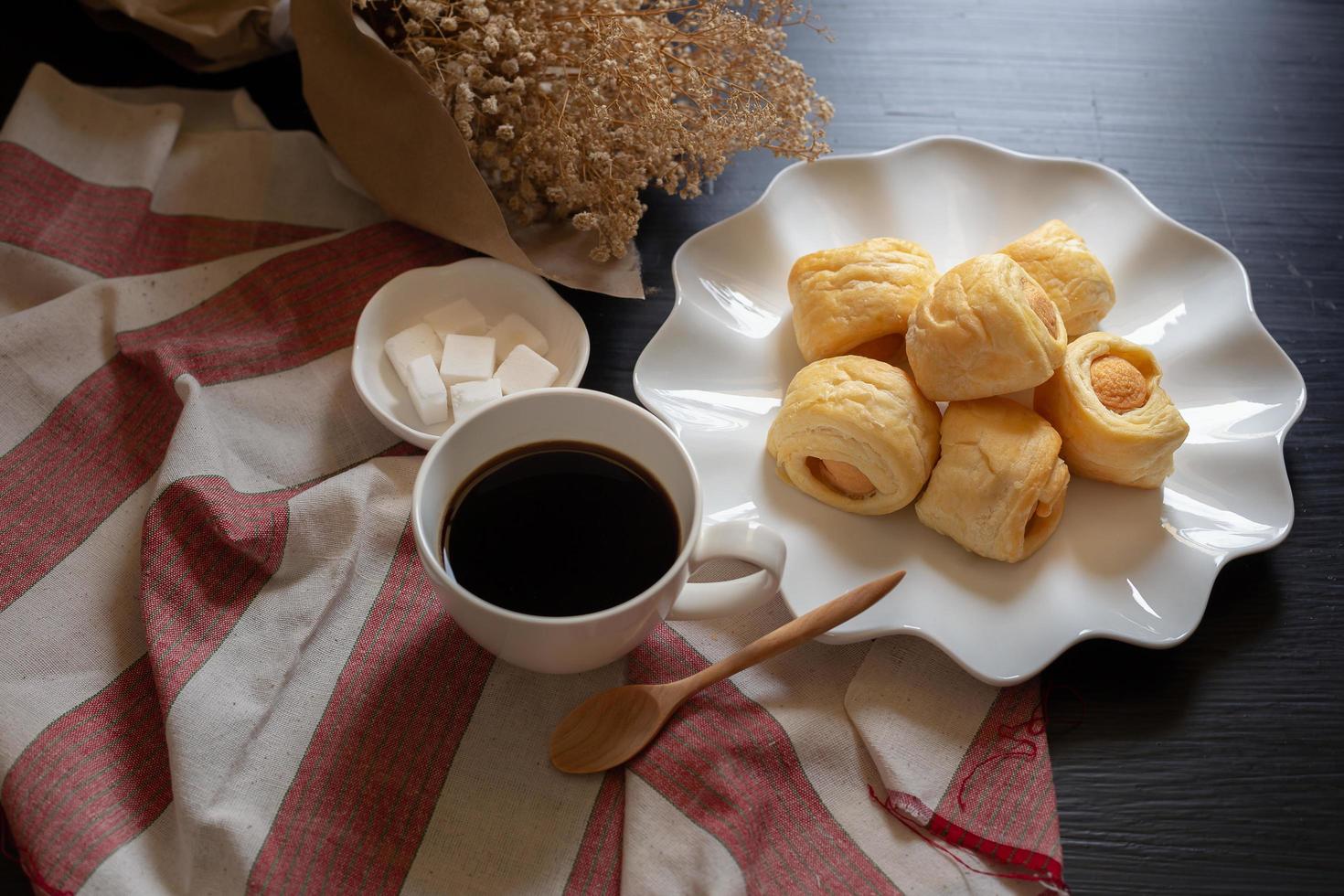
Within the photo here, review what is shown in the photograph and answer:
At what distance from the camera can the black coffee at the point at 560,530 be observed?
930 millimetres

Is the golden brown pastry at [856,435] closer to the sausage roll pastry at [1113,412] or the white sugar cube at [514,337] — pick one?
the sausage roll pastry at [1113,412]

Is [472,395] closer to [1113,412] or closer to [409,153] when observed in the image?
[409,153]

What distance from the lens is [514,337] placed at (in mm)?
1271

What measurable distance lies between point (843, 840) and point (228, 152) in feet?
3.88

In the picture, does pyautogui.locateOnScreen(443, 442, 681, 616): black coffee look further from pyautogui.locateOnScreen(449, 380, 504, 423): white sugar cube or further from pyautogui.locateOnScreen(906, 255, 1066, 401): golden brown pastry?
pyautogui.locateOnScreen(906, 255, 1066, 401): golden brown pastry

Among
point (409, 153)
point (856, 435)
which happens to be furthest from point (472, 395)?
point (856, 435)

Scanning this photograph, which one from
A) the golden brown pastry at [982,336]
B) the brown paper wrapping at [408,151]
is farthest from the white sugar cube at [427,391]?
the golden brown pastry at [982,336]

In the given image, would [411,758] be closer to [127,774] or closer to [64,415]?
[127,774]

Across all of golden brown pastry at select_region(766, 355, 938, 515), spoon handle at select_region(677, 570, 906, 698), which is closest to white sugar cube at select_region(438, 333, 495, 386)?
golden brown pastry at select_region(766, 355, 938, 515)

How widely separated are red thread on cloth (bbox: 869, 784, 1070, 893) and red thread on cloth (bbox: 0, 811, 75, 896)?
72cm

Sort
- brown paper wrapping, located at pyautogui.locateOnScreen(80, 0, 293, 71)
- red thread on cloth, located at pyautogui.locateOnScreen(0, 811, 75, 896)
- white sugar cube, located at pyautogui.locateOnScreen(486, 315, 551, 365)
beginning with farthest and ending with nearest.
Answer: brown paper wrapping, located at pyautogui.locateOnScreen(80, 0, 293, 71), white sugar cube, located at pyautogui.locateOnScreen(486, 315, 551, 365), red thread on cloth, located at pyautogui.locateOnScreen(0, 811, 75, 896)

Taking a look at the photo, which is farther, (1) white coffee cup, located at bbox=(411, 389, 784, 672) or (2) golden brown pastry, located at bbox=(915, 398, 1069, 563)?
(2) golden brown pastry, located at bbox=(915, 398, 1069, 563)

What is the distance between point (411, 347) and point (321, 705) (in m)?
0.44

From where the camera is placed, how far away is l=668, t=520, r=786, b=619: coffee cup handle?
2.97 ft
